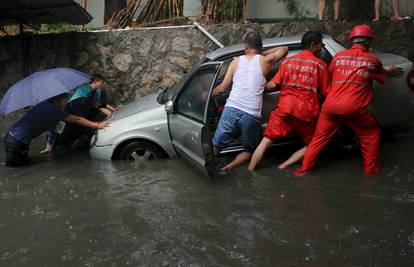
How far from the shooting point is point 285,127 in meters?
5.57

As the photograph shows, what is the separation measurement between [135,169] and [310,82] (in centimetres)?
255

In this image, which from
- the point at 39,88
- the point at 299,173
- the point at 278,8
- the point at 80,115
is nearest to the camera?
the point at 299,173

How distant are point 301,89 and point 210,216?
6.18 feet

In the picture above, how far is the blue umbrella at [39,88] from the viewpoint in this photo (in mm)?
6203

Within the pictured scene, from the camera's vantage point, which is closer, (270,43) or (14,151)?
(270,43)

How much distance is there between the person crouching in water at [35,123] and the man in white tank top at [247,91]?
6.96 ft

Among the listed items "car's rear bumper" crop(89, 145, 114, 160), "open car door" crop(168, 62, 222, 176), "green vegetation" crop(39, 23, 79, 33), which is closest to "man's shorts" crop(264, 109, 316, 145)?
"open car door" crop(168, 62, 222, 176)

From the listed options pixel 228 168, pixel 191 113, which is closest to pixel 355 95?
pixel 228 168

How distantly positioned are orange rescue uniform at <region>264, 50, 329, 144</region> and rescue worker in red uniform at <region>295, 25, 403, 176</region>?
0.13 m

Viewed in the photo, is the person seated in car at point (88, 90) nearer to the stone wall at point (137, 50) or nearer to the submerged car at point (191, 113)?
the submerged car at point (191, 113)

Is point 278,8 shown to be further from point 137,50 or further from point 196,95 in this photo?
point 196,95

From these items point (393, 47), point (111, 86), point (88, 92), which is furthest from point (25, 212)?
point (393, 47)

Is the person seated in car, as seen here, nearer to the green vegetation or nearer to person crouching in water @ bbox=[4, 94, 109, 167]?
person crouching in water @ bbox=[4, 94, 109, 167]

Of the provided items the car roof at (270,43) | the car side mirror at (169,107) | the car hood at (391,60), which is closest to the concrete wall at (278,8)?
the car hood at (391,60)
